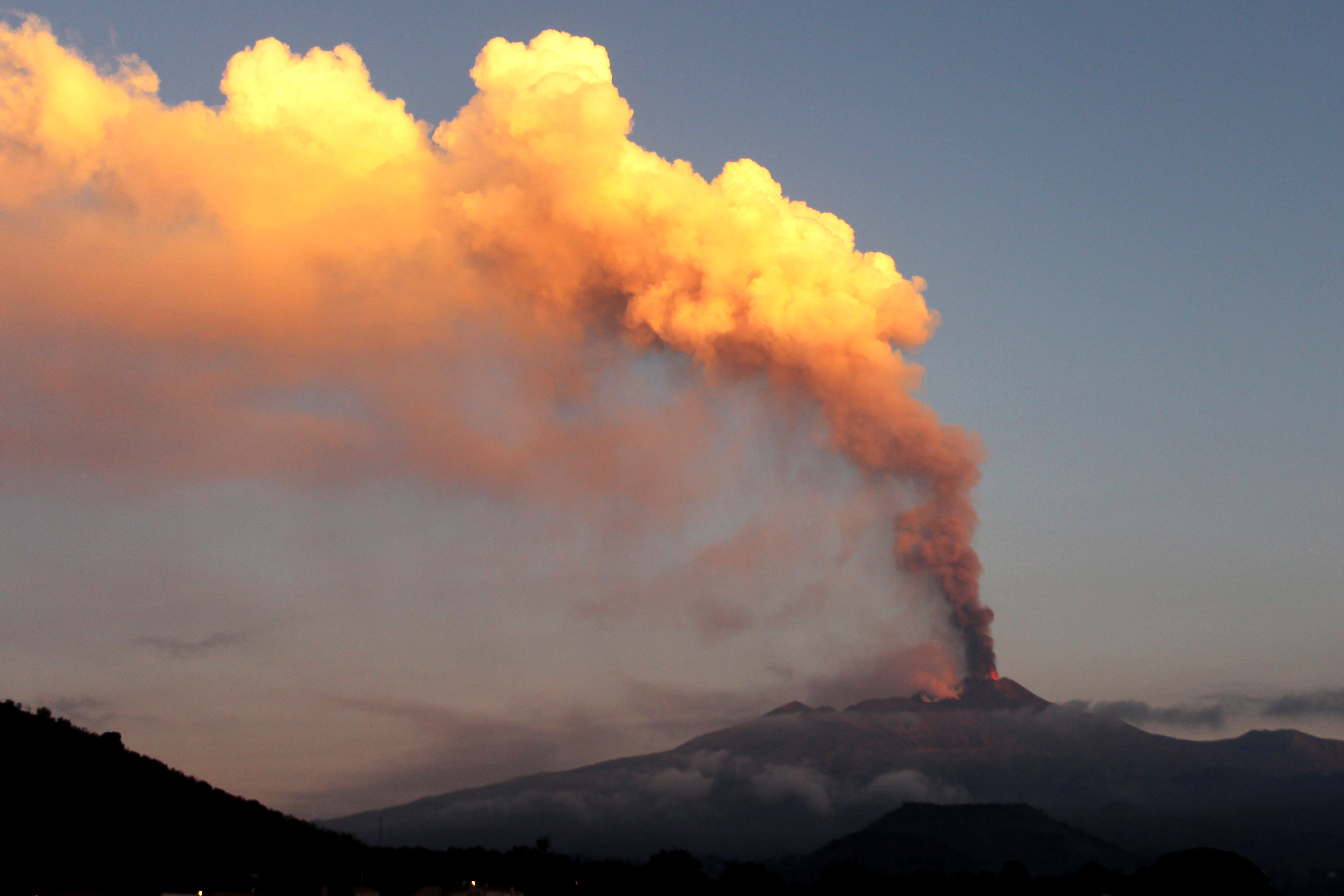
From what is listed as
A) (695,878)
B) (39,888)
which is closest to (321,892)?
(39,888)

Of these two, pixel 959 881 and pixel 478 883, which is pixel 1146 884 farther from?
pixel 478 883

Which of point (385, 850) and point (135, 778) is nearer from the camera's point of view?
point (135, 778)

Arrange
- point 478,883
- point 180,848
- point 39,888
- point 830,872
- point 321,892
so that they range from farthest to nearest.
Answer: point 830,872
point 478,883
point 180,848
point 321,892
point 39,888

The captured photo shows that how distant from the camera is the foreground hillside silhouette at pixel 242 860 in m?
82.1

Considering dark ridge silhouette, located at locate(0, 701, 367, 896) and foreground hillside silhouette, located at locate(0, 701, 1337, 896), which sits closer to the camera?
dark ridge silhouette, located at locate(0, 701, 367, 896)

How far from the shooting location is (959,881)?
134m

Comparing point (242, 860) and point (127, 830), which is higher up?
point (127, 830)

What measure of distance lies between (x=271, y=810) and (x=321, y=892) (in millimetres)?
65459

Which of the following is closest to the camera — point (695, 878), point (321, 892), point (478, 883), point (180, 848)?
point (321, 892)

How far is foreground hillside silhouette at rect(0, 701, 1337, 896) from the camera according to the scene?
8206cm

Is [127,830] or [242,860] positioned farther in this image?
[242,860]

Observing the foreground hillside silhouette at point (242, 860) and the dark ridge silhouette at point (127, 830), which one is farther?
the foreground hillside silhouette at point (242, 860)

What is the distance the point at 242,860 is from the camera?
97562mm

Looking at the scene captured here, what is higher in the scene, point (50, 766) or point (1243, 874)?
point (50, 766)
